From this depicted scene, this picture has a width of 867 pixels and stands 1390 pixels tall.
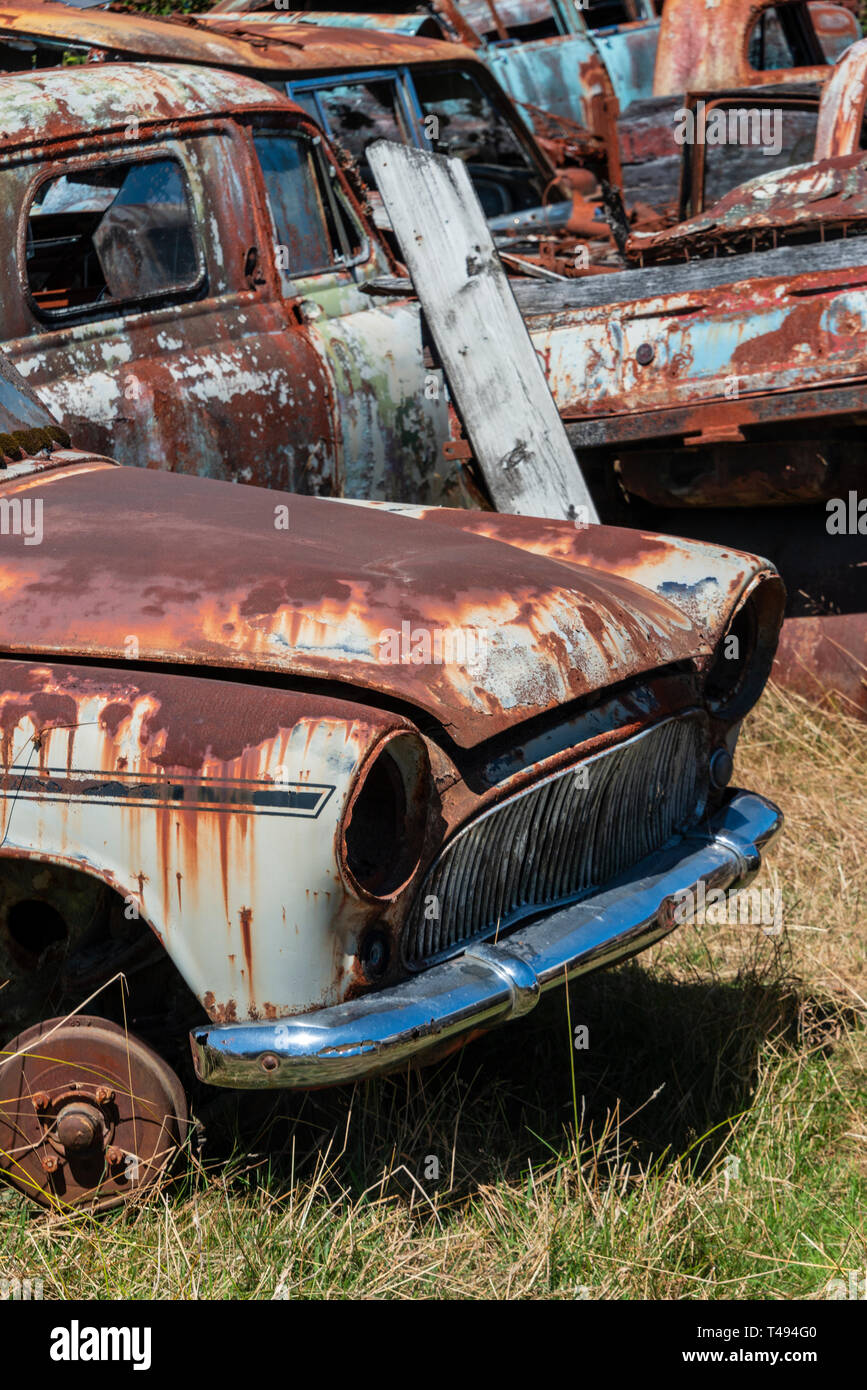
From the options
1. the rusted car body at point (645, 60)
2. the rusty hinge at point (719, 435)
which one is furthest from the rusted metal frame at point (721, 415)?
the rusted car body at point (645, 60)

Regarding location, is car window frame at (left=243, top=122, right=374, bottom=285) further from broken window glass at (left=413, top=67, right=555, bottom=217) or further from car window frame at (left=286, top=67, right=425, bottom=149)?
broken window glass at (left=413, top=67, right=555, bottom=217)

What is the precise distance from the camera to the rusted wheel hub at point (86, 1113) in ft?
7.52

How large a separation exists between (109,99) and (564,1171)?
3146mm

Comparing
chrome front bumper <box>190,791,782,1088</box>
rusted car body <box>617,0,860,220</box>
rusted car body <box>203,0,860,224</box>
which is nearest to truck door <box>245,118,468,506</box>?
chrome front bumper <box>190,791,782,1088</box>

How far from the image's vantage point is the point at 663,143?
7.82 meters

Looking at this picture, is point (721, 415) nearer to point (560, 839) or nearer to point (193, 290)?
point (193, 290)

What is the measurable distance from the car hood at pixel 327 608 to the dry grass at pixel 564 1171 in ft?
2.71

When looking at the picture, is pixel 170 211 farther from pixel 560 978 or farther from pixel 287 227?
pixel 560 978

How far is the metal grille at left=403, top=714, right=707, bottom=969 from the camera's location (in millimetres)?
2326

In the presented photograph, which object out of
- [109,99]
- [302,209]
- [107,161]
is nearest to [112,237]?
[107,161]

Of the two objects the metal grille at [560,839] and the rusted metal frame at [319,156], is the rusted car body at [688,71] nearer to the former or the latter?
the rusted metal frame at [319,156]

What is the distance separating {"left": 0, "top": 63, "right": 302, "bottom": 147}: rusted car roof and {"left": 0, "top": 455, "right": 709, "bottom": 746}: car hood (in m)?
1.60

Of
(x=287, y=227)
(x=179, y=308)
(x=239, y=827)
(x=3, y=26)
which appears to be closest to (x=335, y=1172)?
(x=239, y=827)

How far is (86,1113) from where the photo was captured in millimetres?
2309
